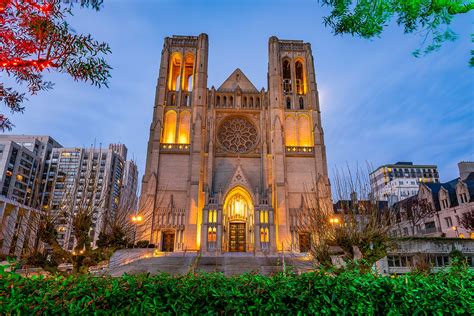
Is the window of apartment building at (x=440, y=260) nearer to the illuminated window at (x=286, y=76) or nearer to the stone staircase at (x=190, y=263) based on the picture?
the stone staircase at (x=190, y=263)

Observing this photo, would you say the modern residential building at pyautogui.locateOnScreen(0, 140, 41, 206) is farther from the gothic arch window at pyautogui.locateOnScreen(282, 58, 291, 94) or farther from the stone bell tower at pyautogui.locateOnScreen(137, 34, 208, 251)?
the gothic arch window at pyautogui.locateOnScreen(282, 58, 291, 94)

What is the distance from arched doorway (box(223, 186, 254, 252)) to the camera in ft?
95.5

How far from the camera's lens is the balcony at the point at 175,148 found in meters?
31.6

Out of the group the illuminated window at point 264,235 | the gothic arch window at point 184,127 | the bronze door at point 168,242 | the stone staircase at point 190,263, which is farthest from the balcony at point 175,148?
the stone staircase at point 190,263

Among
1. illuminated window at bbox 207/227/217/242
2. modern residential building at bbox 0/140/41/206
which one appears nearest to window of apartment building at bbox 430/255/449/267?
illuminated window at bbox 207/227/217/242

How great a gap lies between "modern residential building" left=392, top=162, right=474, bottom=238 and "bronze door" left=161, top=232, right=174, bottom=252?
2422 cm

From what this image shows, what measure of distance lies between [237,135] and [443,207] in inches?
1086

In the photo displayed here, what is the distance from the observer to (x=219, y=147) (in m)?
33.1

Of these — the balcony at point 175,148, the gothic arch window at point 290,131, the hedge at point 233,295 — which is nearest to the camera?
the hedge at point 233,295

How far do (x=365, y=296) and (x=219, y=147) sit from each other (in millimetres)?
28981

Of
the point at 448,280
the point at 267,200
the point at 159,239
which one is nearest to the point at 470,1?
the point at 448,280

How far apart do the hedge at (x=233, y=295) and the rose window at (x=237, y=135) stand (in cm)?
2862

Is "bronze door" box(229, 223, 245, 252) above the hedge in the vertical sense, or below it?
above

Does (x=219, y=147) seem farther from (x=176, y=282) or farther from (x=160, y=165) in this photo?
(x=176, y=282)
